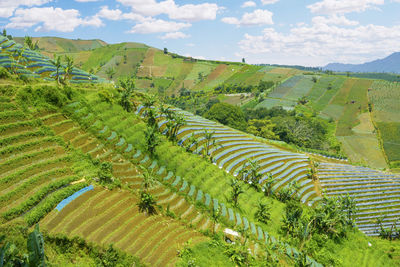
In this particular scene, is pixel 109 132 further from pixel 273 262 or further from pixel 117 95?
pixel 273 262

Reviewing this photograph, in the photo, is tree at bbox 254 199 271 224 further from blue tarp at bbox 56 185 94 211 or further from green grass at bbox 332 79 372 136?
green grass at bbox 332 79 372 136

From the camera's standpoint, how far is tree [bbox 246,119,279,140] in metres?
92.6

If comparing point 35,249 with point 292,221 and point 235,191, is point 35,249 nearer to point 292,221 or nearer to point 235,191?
point 235,191

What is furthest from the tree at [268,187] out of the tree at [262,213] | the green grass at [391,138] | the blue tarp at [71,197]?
the green grass at [391,138]

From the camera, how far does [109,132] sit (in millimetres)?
36906

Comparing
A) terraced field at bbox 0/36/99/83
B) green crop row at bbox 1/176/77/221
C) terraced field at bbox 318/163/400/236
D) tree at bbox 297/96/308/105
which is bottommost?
terraced field at bbox 318/163/400/236

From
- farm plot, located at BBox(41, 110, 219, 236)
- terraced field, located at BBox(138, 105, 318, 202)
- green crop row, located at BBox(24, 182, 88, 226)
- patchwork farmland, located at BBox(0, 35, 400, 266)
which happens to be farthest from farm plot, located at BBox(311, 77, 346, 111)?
green crop row, located at BBox(24, 182, 88, 226)

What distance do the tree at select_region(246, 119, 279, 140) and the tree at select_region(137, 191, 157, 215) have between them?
241 ft

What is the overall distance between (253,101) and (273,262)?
13622cm

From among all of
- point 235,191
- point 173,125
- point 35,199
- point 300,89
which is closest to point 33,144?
point 35,199

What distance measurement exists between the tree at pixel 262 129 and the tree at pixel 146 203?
7334cm

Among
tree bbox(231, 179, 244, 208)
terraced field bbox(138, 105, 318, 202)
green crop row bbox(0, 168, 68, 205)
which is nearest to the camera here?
green crop row bbox(0, 168, 68, 205)

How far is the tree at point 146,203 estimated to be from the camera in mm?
27000

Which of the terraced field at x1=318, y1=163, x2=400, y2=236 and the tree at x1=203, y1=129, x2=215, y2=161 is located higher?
the tree at x1=203, y1=129, x2=215, y2=161
